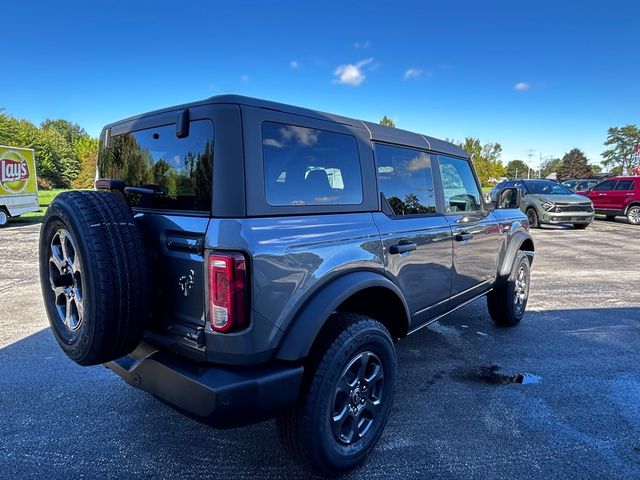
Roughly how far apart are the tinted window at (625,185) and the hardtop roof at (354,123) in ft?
53.6

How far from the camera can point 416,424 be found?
2.73 m

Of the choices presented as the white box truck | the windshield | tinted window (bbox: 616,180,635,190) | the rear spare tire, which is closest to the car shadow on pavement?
the rear spare tire

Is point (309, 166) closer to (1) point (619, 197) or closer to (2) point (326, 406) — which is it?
(2) point (326, 406)

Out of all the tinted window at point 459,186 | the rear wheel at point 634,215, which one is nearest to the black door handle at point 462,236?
the tinted window at point 459,186

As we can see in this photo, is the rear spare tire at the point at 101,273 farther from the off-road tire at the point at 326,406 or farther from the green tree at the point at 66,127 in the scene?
the green tree at the point at 66,127

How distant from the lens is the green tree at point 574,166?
7219 centimetres

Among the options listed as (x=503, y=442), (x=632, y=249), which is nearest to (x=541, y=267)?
(x=632, y=249)

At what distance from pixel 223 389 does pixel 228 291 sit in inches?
16.8

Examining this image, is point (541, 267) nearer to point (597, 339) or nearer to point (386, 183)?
point (597, 339)

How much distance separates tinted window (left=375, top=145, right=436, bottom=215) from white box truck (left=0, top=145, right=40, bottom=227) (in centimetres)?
1635

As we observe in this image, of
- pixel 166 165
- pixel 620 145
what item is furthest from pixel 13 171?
pixel 620 145

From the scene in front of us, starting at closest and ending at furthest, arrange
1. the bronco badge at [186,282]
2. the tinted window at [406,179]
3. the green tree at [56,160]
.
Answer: the bronco badge at [186,282] < the tinted window at [406,179] < the green tree at [56,160]

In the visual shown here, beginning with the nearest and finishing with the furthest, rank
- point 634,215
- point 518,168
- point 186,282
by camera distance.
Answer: point 186,282 < point 634,215 < point 518,168

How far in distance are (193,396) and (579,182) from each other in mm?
25666
